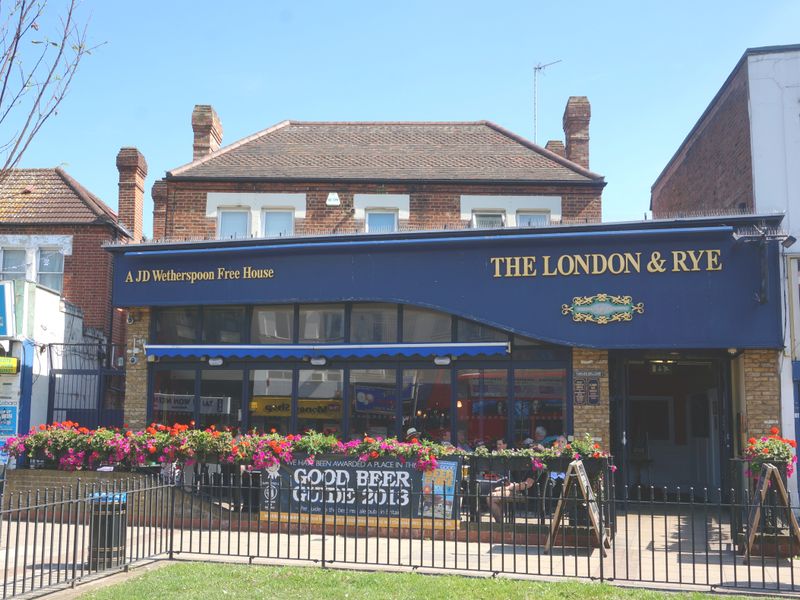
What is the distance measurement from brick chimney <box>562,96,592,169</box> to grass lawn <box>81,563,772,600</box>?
13228mm

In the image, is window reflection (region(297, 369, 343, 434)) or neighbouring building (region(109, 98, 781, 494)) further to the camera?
window reflection (region(297, 369, 343, 434))

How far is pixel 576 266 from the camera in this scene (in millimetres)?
14453

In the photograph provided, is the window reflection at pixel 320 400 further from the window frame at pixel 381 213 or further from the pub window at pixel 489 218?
the pub window at pixel 489 218

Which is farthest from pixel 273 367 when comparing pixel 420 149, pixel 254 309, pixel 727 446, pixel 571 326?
pixel 727 446

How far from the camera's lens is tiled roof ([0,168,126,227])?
64.5ft

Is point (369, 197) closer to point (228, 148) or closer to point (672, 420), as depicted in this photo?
point (228, 148)

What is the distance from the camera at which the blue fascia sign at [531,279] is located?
1377 centimetres

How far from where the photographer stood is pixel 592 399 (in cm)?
1425

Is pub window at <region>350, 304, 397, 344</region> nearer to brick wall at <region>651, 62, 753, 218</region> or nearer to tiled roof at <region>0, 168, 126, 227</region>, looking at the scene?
brick wall at <region>651, 62, 753, 218</region>

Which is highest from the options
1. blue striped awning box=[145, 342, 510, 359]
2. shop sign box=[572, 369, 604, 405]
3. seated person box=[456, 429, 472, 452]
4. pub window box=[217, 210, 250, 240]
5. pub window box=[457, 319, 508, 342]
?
pub window box=[217, 210, 250, 240]

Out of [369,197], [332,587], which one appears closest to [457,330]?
[369,197]

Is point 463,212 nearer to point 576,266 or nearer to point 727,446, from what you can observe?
point 576,266

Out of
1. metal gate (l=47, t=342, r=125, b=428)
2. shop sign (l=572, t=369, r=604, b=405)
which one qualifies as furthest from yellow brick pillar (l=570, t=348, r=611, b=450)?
metal gate (l=47, t=342, r=125, b=428)

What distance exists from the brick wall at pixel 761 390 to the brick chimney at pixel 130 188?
47.9 feet
